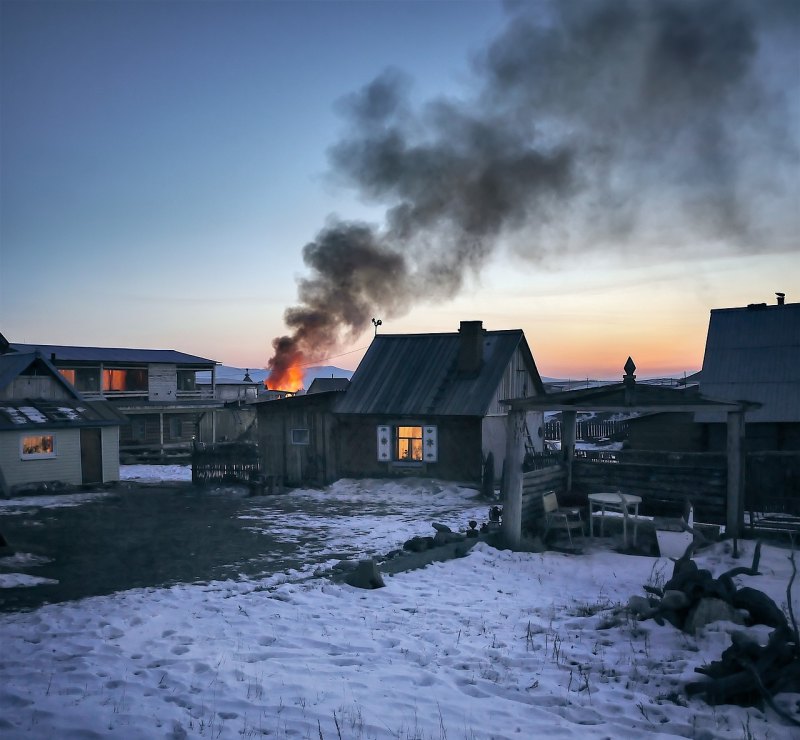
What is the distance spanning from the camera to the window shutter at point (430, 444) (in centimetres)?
2306

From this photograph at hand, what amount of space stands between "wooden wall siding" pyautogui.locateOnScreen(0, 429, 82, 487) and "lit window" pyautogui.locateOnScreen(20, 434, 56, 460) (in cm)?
14

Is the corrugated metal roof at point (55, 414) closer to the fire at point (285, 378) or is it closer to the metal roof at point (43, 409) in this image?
the metal roof at point (43, 409)

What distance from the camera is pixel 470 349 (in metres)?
24.3

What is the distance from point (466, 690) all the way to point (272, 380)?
42.6 m

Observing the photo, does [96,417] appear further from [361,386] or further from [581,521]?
[581,521]

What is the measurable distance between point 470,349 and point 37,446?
52.4 feet

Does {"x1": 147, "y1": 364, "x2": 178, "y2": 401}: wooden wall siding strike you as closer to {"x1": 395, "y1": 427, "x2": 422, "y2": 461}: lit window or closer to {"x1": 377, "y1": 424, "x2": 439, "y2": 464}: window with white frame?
{"x1": 377, "y1": 424, "x2": 439, "y2": 464}: window with white frame

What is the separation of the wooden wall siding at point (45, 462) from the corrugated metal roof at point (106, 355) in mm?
→ 15173

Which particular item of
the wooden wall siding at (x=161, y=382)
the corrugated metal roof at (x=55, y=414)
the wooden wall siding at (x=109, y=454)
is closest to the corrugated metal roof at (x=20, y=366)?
the corrugated metal roof at (x=55, y=414)

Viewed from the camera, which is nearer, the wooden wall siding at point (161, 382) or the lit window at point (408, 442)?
the lit window at point (408, 442)

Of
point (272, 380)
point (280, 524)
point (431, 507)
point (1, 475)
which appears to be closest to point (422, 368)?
point (431, 507)

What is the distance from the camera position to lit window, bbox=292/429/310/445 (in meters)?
25.0

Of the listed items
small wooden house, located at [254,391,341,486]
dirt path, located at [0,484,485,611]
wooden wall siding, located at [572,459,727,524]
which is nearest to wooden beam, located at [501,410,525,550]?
dirt path, located at [0,484,485,611]

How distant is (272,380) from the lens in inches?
1874
